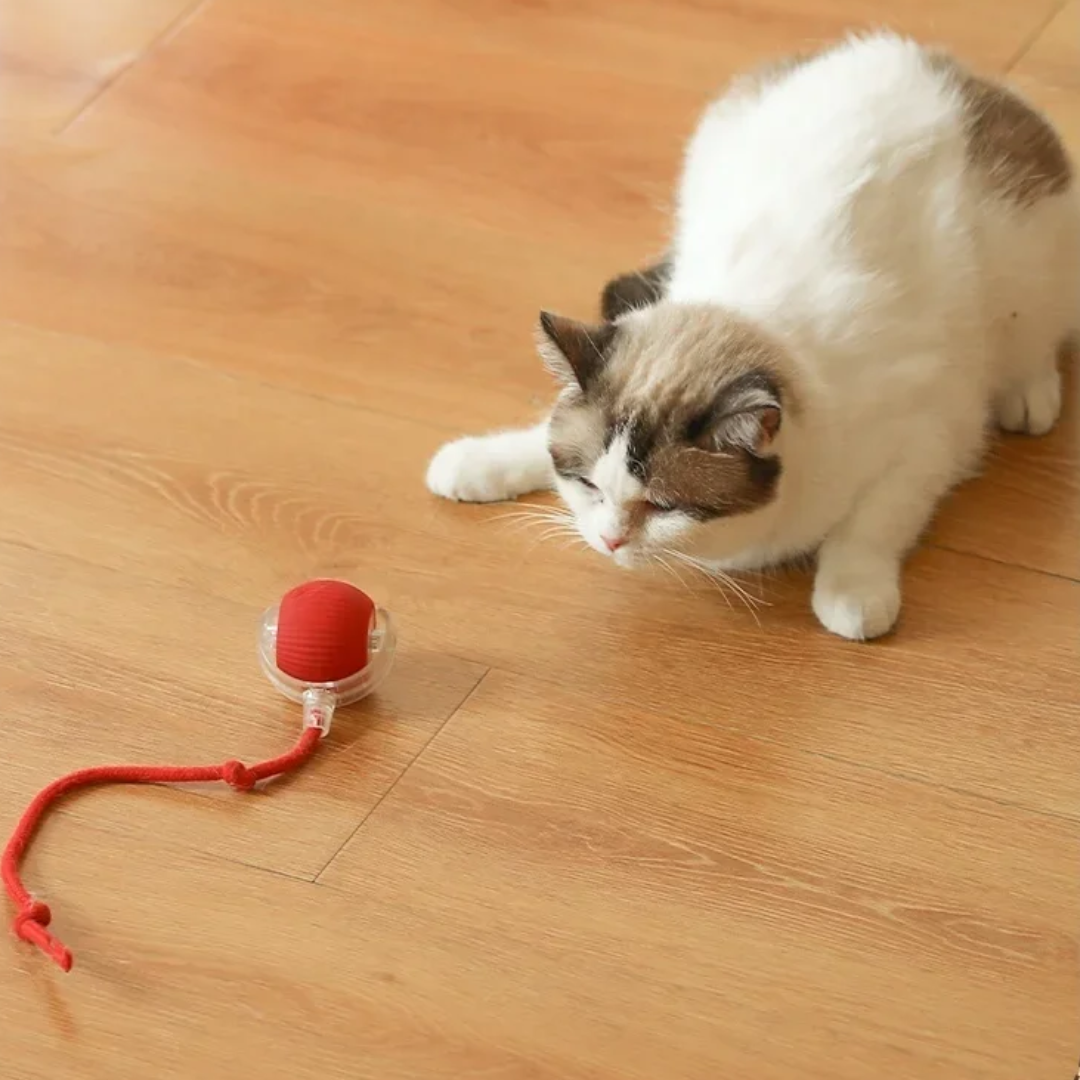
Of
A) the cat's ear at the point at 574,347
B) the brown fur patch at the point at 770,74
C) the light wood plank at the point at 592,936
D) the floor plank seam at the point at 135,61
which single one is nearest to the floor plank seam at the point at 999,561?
the light wood plank at the point at 592,936

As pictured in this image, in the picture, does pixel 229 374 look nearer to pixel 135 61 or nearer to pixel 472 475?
pixel 472 475

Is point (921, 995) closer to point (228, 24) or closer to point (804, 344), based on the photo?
point (804, 344)

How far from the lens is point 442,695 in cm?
161

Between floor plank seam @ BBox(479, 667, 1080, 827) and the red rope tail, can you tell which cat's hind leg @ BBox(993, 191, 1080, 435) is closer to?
floor plank seam @ BBox(479, 667, 1080, 827)

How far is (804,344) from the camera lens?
1633mm

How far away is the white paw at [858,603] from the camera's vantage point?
1.64 metres

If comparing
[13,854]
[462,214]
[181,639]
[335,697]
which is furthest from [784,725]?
[462,214]

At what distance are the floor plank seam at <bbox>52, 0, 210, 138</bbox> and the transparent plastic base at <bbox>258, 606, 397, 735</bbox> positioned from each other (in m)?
1.12

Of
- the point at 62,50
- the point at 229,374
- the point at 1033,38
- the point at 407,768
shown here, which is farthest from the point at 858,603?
the point at 62,50

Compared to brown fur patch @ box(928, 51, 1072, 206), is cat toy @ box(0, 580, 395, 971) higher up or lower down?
lower down

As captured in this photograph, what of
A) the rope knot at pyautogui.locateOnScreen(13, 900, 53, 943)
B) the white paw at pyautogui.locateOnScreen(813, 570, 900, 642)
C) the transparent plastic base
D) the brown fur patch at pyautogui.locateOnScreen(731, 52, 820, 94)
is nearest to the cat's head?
the white paw at pyautogui.locateOnScreen(813, 570, 900, 642)

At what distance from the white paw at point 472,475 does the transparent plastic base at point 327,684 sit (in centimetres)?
23

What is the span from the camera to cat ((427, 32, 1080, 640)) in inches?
60.7

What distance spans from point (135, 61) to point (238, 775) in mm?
1440
